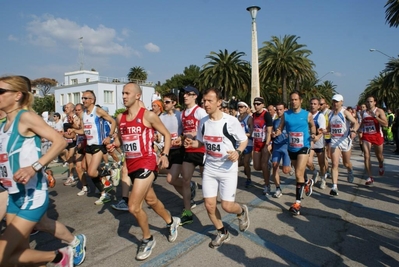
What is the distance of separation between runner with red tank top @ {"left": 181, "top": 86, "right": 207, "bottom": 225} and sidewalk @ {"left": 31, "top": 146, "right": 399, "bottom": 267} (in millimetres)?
258

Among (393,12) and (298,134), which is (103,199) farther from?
(393,12)

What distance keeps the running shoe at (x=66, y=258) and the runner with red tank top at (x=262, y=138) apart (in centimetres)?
453

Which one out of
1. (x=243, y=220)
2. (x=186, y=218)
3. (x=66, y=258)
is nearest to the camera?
(x=66, y=258)

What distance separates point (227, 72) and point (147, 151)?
124 ft

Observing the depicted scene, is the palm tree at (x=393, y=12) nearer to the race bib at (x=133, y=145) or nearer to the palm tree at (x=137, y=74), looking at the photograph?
the race bib at (x=133, y=145)

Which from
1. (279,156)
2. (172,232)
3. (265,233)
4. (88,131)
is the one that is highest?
(88,131)

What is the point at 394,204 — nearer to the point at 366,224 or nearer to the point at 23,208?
the point at 366,224

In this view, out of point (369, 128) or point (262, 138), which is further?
point (369, 128)

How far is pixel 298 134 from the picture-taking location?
6012 mm

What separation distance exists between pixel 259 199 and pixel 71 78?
75.5 metres

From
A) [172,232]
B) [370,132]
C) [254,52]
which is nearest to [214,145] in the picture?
[172,232]

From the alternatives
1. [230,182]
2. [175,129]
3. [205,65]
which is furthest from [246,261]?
[205,65]

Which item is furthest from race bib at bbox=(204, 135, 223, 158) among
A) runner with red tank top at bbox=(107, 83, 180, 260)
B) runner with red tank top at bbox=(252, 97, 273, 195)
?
runner with red tank top at bbox=(252, 97, 273, 195)

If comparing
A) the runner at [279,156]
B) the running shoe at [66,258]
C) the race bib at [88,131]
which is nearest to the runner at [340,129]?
the runner at [279,156]
